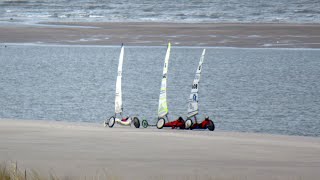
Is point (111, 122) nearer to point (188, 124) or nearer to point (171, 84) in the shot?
point (188, 124)

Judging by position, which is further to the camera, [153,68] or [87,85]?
[153,68]

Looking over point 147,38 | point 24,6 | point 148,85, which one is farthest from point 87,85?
point 24,6

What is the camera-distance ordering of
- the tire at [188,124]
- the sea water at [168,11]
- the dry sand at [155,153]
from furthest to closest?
the sea water at [168,11] → the tire at [188,124] → the dry sand at [155,153]

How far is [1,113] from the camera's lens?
28109 mm

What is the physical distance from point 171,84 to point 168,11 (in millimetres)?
51337

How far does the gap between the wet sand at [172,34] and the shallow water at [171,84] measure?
1.88 meters

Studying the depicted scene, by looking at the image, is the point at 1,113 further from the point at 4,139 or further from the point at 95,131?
the point at 4,139

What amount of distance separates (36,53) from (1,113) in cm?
2790

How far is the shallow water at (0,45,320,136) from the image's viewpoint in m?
27.6

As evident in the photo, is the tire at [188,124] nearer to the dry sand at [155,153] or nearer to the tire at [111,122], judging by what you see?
the dry sand at [155,153]

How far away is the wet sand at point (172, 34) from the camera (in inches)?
2290

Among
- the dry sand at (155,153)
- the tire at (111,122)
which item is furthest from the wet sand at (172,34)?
the dry sand at (155,153)

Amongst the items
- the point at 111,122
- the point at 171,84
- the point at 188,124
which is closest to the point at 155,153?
the point at 188,124

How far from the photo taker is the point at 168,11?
89.6 meters
